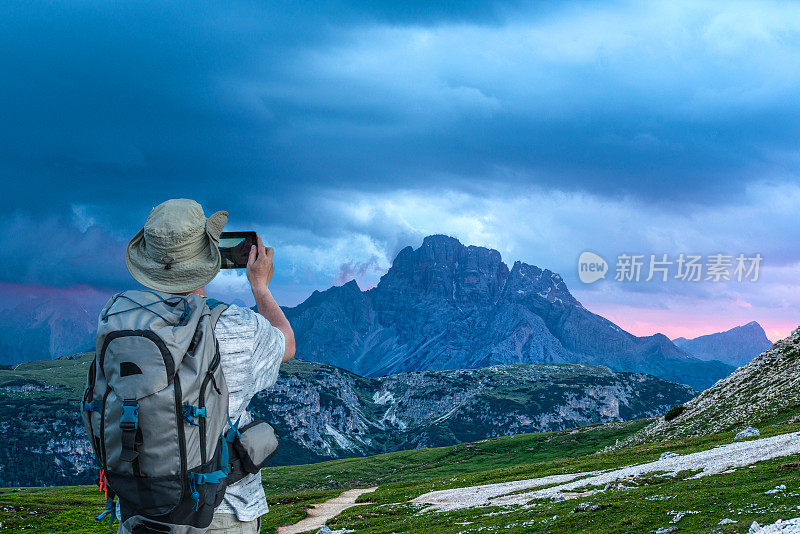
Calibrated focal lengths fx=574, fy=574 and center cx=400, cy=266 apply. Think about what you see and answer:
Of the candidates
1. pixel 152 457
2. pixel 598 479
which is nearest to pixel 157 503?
pixel 152 457

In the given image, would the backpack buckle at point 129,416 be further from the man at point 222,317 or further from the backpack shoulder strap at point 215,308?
the backpack shoulder strap at point 215,308

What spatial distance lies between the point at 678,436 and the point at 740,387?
1117cm

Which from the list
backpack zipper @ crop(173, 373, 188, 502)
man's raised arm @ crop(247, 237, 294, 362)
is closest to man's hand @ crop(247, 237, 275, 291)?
man's raised arm @ crop(247, 237, 294, 362)

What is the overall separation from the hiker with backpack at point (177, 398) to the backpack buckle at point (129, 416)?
0.03 feet

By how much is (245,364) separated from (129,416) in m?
1.35

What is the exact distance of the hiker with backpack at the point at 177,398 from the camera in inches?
242

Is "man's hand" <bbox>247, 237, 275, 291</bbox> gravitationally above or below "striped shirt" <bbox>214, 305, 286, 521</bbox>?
above

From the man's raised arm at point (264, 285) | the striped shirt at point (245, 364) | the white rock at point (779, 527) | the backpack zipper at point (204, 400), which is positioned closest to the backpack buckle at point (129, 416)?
the backpack zipper at point (204, 400)

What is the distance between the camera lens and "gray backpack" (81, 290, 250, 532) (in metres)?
6.13

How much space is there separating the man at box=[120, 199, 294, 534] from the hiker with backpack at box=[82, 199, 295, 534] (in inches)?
0.6

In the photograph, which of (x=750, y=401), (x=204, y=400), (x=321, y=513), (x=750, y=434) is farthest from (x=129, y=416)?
(x=750, y=401)

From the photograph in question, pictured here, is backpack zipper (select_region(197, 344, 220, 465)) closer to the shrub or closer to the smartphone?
the smartphone

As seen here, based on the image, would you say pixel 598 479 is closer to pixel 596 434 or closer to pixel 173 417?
pixel 173 417

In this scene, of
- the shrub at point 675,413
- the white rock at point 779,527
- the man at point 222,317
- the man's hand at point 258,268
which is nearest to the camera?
the man at point 222,317
